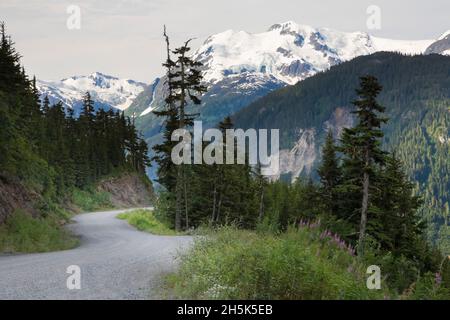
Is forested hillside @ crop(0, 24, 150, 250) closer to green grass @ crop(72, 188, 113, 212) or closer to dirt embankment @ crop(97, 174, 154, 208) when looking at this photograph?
green grass @ crop(72, 188, 113, 212)

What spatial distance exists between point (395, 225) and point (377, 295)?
82.9ft

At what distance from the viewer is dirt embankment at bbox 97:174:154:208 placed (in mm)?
79938

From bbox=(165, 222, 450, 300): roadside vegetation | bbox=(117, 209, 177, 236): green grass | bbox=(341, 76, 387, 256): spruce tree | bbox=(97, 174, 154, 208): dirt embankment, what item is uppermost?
bbox=(341, 76, 387, 256): spruce tree

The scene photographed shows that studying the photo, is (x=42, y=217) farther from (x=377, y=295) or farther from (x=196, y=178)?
(x=377, y=295)

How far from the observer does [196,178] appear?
146 feet

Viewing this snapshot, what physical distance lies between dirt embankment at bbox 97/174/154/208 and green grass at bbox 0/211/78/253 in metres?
52.6

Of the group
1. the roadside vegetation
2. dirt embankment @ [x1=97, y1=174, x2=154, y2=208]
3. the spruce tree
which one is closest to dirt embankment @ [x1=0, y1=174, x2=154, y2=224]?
dirt embankment @ [x1=97, y1=174, x2=154, y2=208]

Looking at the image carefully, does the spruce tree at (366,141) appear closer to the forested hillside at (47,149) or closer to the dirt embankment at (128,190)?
the forested hillside at (47,149)

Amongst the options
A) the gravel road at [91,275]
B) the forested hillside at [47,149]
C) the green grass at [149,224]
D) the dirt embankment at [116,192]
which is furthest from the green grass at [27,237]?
the green grass at [149,224]

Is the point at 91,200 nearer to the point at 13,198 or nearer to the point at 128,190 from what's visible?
the point at 128,190

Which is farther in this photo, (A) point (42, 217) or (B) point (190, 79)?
(B) point (190, 79)

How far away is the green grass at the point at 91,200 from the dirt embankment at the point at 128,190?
195cm

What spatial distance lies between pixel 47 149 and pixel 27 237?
40.1 metres
